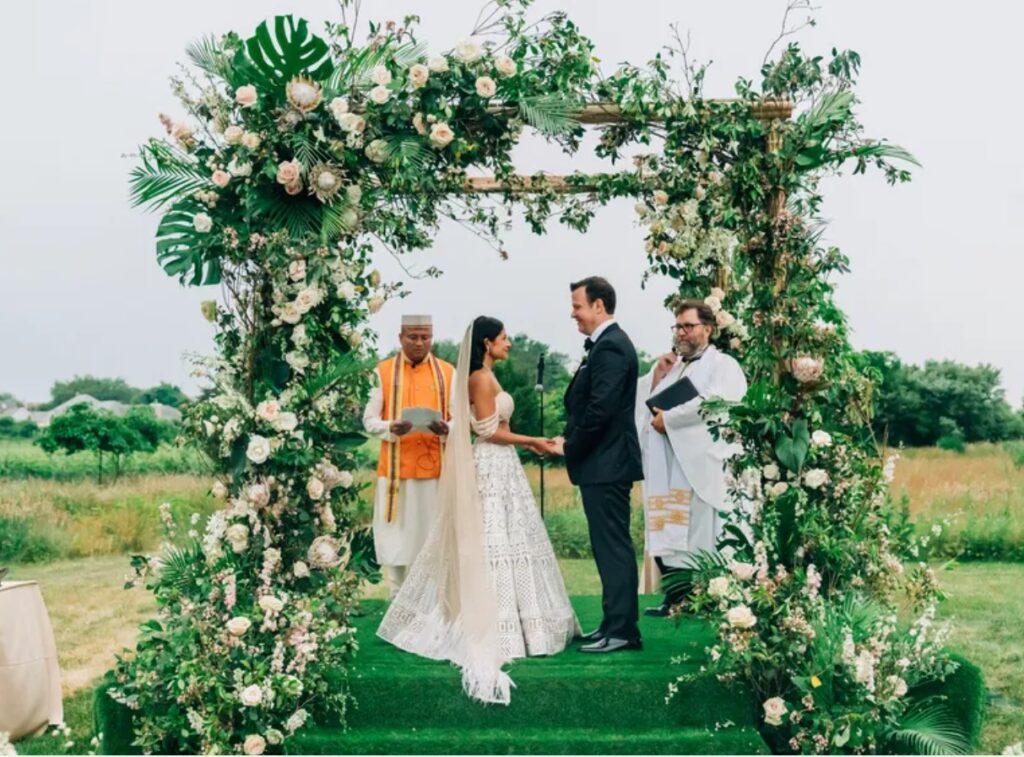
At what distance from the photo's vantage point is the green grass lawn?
300 inches

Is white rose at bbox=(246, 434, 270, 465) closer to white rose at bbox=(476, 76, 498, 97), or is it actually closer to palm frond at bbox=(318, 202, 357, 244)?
palm frond at bbox=(318, 202, 357, 244)

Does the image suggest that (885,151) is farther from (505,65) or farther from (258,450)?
(258,450)

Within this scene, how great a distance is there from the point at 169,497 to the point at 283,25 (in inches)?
415

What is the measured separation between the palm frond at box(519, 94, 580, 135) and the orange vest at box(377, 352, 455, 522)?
2218 mm

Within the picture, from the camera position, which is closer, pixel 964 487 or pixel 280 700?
pixel 280 700

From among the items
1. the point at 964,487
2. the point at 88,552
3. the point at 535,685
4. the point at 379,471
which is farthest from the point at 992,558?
the point at 88,552

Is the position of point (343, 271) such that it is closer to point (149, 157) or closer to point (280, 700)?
point (149, 157)

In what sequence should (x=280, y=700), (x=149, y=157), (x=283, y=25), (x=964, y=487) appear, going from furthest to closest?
(x=964, y=487), (x=149, y=157), (x=283, y=25), (x=280, y=700)

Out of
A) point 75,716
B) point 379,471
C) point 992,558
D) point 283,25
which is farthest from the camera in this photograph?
point 992,558

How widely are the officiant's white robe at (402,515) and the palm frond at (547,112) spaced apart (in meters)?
2.29

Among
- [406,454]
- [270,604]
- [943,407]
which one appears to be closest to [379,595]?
[406,454]

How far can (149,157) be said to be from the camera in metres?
6.91

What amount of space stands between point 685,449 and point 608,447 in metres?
1.66

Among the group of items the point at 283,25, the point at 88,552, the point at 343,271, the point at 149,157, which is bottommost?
the point at 88,552
